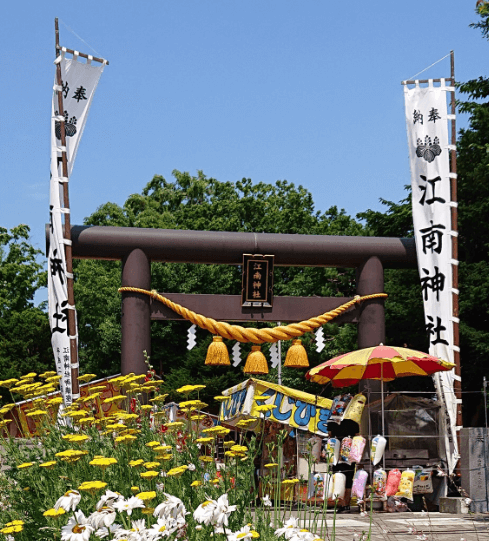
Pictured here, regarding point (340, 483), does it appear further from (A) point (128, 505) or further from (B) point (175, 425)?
(A) point (128, 505)

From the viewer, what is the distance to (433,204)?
43.6 ft

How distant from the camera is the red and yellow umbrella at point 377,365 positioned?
11078 millimetres

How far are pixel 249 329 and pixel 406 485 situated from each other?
4.18 m

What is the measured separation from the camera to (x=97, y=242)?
13125 mm

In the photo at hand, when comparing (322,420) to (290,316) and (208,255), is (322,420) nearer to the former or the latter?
(290,316)

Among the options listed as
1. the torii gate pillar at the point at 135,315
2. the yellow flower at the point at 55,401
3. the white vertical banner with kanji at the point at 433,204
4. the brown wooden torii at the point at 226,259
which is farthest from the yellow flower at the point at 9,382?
the white vertical banner with kanji at the point at 433,204

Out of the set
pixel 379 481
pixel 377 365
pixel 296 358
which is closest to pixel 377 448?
pixel 379 481

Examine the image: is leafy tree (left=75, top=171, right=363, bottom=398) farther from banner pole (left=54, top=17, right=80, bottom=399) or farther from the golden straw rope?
banner pole (left=54, top=17, right=80, bottom=399)

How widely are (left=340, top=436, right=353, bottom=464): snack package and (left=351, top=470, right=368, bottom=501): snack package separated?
1.00 ft

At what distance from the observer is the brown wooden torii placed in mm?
13227

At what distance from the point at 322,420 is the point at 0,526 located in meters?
7.80

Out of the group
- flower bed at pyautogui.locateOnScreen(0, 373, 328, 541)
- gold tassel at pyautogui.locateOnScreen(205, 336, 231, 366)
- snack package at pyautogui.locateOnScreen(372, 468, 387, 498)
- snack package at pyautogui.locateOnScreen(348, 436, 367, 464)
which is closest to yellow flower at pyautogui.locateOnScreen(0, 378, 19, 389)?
flower bed at pyautogui.locateOnScreen(0, 373, 328, 541)

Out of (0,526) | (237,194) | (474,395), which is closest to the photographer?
(0,526)

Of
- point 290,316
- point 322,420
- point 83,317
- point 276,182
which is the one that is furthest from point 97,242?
point 276,182
